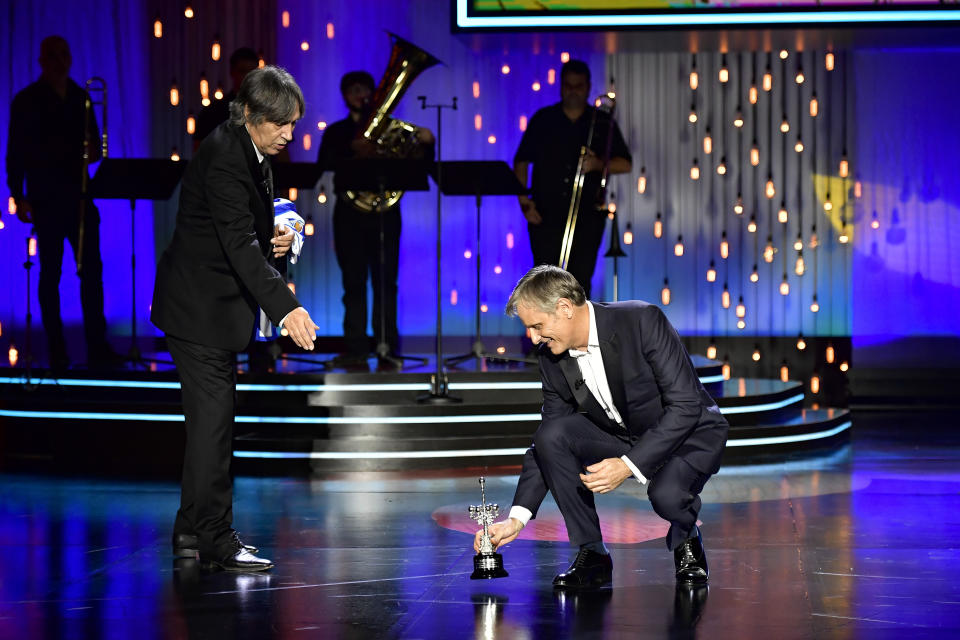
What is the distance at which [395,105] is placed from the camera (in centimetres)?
733

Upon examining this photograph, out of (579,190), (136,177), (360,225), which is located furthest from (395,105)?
(136,177)

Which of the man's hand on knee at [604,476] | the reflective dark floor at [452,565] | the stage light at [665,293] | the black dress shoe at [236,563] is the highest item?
the stage light at [665,293]

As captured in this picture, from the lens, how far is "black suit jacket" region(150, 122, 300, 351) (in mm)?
3879

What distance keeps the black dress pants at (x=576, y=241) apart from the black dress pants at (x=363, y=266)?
1.01 meters

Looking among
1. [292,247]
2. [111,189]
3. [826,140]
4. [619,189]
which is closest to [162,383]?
[111,189]

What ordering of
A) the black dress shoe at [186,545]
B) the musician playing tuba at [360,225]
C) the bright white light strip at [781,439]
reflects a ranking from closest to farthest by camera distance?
1. the black dress shoe at [186,545]
2. the bright white light strip at [781,439]
3. the musician playing tuba at [360,225]

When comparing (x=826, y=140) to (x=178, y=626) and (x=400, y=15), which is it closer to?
(x=400, y=15)

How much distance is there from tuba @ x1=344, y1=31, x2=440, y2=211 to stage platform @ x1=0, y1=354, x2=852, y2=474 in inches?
54.1

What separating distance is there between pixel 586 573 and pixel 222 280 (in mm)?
1506

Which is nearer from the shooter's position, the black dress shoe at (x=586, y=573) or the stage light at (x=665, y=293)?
the black dress shoe at (x=586, y=573)

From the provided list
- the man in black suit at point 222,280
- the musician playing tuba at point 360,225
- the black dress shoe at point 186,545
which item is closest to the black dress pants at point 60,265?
the musician playing tuba at point 360,225

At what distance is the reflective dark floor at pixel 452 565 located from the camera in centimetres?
338

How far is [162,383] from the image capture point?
681 cm

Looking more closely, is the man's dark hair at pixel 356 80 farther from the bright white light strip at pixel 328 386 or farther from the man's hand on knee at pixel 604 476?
the man's hand on knee at pixel 604 476
